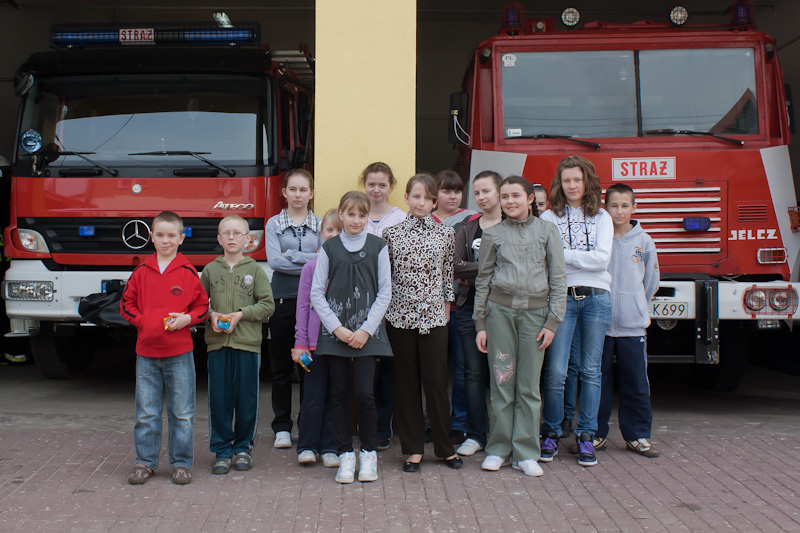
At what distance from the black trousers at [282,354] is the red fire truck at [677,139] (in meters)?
2.17

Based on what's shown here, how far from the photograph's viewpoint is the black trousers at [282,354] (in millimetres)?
5086

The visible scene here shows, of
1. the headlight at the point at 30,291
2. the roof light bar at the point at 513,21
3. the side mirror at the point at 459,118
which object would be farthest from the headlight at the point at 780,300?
the headlight at the point at 30,291

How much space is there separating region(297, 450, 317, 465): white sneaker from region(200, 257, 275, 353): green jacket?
2.24 feet

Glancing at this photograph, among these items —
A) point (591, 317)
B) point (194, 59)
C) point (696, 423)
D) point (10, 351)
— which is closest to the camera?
point (591, 317)

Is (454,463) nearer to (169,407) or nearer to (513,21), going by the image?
(169,407)

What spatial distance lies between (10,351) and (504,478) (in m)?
6.51

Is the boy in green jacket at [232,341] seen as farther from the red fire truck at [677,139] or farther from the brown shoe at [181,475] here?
the red fire truck at [677,139]

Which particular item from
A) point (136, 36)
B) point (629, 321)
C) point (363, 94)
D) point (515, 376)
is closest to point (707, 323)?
point (629, 321)

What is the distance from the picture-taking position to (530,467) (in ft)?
14.7

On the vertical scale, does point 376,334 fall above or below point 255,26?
below

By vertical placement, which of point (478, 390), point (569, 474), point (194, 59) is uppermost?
point (194, 59)

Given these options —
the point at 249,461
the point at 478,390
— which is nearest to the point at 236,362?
the point at 249,461

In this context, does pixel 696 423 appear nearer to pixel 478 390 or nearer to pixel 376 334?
pixel 478 390

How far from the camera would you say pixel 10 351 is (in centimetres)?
868
